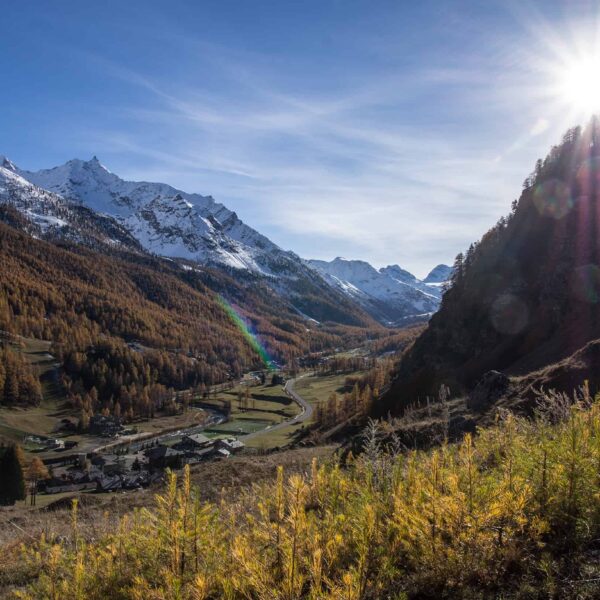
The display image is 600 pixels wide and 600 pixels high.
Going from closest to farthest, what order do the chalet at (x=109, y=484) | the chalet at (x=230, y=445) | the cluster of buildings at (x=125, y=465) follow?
the chalet at (x=109, y=484) → the cluster of buildings at (x=125, y=465) → the chalet at (x=230, y=445)

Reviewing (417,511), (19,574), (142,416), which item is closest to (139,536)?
(417,511)

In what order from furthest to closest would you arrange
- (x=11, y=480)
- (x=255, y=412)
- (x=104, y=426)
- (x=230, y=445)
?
(x=255, y=412), (x=104, y=426), (x=230, y=445), (x=11, y=480)

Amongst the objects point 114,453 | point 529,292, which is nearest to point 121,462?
point 114,453

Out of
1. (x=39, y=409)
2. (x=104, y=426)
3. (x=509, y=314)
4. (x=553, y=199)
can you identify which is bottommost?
(x=104, y=426)

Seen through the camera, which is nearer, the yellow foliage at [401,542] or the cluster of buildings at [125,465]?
the yellow foliage at [401,542]

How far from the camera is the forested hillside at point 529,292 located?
184 feet

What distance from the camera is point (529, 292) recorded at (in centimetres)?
6762

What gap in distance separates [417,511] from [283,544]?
2.07 m

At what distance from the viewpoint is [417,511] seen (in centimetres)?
648

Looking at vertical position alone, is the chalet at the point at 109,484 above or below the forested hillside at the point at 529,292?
below

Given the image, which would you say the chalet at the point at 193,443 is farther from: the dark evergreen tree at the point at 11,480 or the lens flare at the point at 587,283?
the lens flare at the point at 587,283

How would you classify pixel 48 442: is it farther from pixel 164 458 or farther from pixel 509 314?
pixel 509 314

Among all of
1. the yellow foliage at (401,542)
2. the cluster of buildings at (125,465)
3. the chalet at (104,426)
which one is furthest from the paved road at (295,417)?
the yellow foliage at (401,542)

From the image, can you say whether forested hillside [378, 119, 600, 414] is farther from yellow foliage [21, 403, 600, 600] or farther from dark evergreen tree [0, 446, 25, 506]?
dark evergreen tree [0, 446, 25, 506]
